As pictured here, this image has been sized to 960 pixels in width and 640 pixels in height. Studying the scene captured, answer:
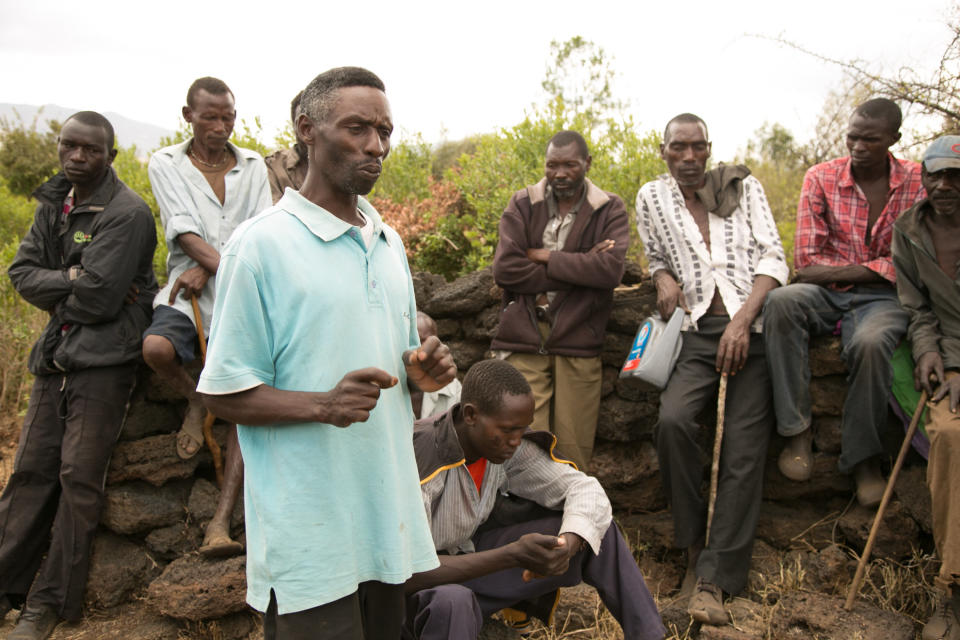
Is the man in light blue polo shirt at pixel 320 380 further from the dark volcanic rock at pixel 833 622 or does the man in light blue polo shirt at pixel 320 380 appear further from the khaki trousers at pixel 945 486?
the khaki trousers at pixel 945 486

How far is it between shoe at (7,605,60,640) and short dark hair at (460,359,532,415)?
2397 mm

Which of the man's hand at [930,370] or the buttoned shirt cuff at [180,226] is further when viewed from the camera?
the buttoned shirt cuff at [180,226]

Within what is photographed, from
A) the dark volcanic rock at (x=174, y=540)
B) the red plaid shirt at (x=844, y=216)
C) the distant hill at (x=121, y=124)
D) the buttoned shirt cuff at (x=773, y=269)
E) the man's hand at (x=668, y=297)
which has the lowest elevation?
the dark volcanic rock at (x=174, y=540)

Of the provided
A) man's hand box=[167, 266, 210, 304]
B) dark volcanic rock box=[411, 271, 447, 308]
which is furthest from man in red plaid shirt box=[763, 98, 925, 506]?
man's hand box=[167, 266, 210, 304]

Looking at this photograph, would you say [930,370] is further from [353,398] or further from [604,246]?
[353,398]

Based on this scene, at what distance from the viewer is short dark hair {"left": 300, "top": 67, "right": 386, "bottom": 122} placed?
2045 mm

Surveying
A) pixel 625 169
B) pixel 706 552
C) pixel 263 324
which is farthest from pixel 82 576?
pixel 625 169

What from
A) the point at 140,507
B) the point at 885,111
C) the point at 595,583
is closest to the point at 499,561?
the point at 595,583

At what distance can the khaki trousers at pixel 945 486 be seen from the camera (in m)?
3.41

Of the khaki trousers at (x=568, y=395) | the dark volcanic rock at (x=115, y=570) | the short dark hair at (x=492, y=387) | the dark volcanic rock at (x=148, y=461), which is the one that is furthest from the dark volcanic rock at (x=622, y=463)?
the dark volcanic rock at (x=115, y=570)

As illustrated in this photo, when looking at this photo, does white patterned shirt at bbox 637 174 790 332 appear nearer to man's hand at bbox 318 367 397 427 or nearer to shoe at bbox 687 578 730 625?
shoe at bbox 687 578 730 625

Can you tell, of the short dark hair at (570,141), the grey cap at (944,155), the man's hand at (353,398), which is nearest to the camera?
the man's hand at (353,398)

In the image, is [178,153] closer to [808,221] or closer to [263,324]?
[263,324]

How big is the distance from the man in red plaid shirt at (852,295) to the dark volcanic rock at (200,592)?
2856 mm
